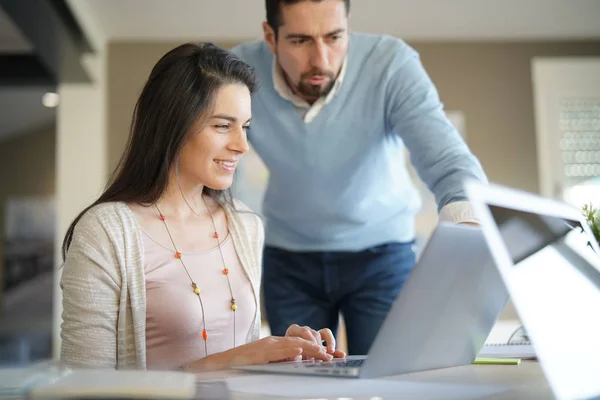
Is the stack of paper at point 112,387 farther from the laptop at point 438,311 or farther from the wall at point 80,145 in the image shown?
the wall at point 80,145

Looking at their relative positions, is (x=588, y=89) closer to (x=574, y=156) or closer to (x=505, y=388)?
(x=574, y=156)

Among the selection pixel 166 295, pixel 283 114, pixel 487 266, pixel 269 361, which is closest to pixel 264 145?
pixel 283 114

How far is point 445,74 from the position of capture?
18.0 feet

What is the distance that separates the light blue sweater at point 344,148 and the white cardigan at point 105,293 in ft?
2.21

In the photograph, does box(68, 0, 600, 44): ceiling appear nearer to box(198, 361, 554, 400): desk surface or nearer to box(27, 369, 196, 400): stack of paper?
box(198, 361, 554, 400): desk surface

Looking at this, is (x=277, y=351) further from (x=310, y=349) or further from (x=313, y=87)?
(x=313, y=87)

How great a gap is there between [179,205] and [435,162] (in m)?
0.57

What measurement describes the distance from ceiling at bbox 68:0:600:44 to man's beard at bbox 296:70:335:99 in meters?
2.86

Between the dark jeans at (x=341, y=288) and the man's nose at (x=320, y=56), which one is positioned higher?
the man's nose at (x=320, y=56)

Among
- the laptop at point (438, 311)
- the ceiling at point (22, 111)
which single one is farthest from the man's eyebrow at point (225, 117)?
the ceiling at point (22, 111)

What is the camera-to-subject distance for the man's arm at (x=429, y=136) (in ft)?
4.97

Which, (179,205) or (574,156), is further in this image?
(574,156)

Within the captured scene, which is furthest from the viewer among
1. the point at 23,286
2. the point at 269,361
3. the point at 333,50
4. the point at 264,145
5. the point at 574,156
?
the point at 23,286

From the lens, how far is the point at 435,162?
1646 mm
